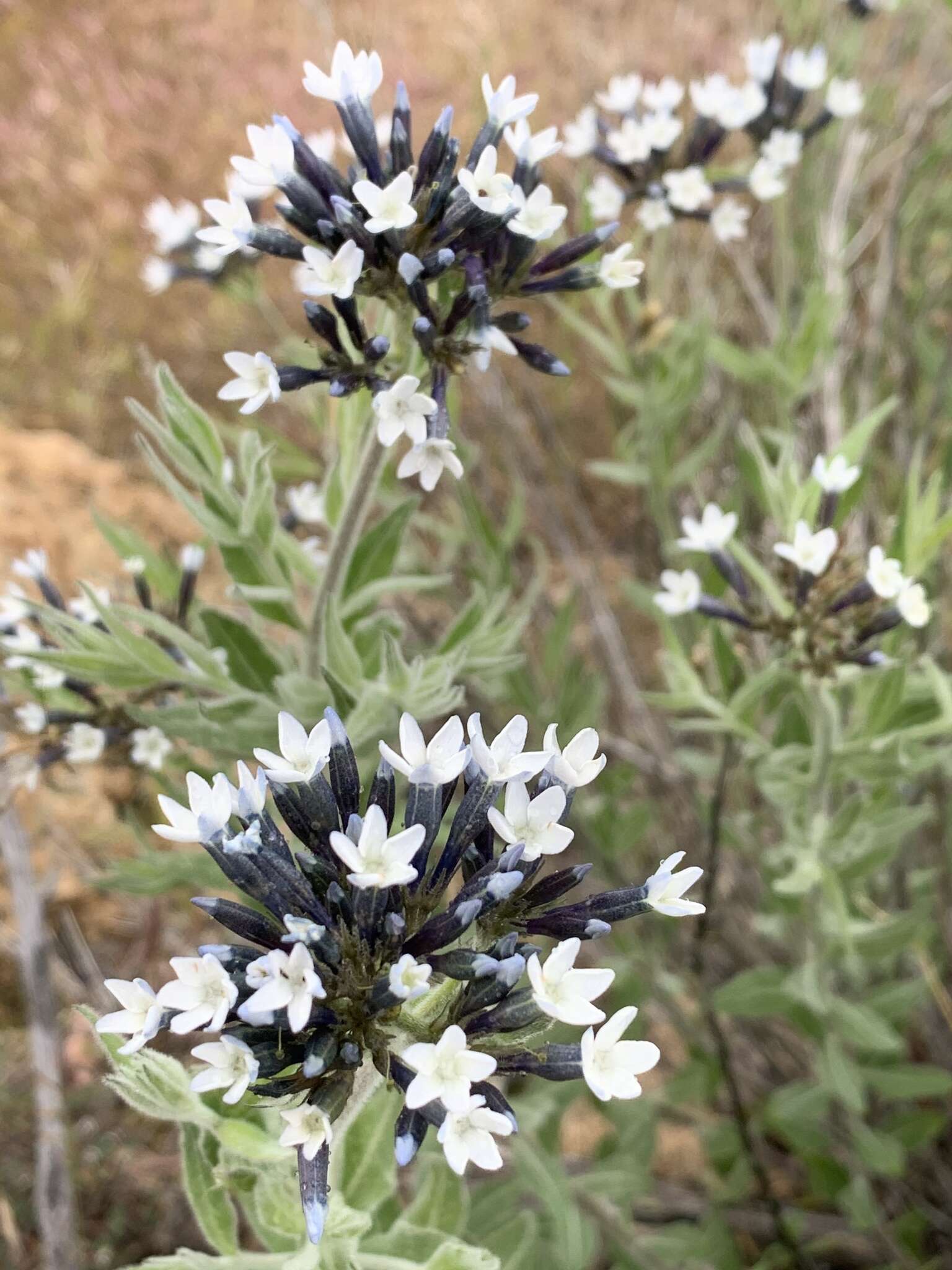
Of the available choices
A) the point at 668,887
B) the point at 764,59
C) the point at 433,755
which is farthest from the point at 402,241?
the point at 764,59

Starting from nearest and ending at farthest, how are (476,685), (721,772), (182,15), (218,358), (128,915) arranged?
1. (721,772)
2. (476,685)
3. (128,915)
4. (218,358)
5. (182,15)

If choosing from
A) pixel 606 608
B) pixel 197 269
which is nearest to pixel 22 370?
pixel 197 269

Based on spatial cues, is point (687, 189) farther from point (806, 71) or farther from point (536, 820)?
point (536, 820)

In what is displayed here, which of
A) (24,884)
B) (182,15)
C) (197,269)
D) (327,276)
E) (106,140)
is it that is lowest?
(24,884)

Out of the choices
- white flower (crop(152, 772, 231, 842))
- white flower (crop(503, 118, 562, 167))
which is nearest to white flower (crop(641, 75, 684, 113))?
white flower (crop(503, 118, 562, 167))

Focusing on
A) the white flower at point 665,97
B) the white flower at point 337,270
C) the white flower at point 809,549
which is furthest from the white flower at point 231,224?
the white flower at point 665,97

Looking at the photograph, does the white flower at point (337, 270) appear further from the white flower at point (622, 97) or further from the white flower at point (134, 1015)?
the white flower at point (622, 97)

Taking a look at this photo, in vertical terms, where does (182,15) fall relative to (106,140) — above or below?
above

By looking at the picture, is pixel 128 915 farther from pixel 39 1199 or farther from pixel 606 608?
pixel 606 608
